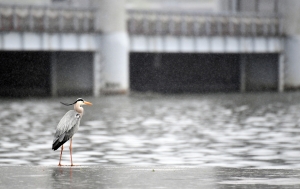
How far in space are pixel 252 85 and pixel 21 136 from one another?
4506cm

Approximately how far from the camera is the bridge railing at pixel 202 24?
60.1m

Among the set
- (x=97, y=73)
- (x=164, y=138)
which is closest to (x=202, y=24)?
(x=97, y=73)

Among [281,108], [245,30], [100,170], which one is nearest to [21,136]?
[100,170]

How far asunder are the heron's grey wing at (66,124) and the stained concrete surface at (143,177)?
0.54 meters

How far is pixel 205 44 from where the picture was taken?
204ft

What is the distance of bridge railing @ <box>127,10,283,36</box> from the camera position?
60.1 meters

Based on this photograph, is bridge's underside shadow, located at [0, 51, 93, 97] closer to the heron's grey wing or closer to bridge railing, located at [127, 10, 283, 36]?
bridge railing, located at [127, 10, 283, 36]

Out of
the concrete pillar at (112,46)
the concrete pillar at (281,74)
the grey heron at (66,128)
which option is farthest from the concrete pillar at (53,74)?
the grey heron at (66,128)

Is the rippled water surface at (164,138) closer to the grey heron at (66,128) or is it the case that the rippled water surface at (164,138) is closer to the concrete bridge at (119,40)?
the grey heron at (66,128)

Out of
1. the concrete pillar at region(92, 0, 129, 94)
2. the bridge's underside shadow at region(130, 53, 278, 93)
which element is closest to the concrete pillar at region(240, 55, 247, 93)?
the bridge's underside shadow at region(130, 53, 278, 93)

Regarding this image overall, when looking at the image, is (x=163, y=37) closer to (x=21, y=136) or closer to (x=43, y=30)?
(x=43, y=30)

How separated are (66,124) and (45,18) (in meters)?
42.5

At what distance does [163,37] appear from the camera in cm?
6056

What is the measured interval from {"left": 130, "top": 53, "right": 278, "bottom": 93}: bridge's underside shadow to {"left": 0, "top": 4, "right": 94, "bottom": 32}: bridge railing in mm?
12713
